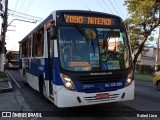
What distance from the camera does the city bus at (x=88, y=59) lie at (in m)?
8.62

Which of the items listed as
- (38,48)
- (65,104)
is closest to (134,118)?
(65,104)

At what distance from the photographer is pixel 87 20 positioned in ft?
30.6

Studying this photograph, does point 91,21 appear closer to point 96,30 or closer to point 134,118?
point 96,30

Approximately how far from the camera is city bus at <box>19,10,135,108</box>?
8617 mm

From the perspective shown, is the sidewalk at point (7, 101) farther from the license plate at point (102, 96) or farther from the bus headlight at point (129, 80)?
the bus headlight at point (129, 80)

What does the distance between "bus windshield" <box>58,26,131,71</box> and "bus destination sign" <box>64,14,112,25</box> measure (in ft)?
0.69

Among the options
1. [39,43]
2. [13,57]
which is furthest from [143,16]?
[39,43]

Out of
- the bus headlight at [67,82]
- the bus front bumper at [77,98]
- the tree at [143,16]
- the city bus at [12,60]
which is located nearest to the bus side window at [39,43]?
the bus headlight at [67,82]

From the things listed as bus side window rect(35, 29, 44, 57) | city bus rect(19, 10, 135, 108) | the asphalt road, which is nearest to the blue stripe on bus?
city bus rect(19, 10, 135, 108)

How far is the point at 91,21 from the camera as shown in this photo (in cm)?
935

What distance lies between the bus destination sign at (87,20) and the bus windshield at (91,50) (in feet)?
0.69

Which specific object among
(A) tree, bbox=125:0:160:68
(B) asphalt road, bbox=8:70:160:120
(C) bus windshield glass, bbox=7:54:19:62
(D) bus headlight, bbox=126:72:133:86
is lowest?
(B) asphalt road, bbox=8:70:160:120

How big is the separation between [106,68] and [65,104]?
1599 millimetres

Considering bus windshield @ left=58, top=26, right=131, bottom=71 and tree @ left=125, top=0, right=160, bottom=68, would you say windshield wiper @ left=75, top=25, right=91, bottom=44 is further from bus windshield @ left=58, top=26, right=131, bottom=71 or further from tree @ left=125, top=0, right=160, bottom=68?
tree @ left=125, top=0, right=160, bottom=68
